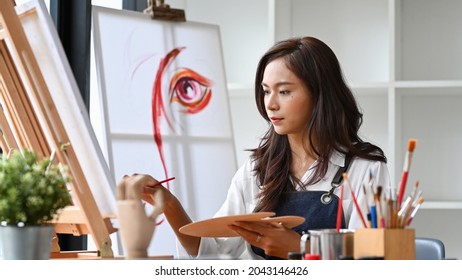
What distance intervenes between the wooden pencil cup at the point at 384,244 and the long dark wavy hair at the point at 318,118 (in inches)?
41.8

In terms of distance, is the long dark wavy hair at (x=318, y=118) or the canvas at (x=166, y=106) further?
the canvas at (x=166, y=106)

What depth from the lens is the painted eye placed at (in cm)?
340

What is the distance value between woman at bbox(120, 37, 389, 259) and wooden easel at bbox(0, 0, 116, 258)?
485mm

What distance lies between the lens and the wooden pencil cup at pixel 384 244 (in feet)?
4.77

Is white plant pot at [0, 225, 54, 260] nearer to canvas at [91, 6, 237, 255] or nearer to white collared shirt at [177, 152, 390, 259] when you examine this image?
white collared shirt at [177, 152, 390, 259]

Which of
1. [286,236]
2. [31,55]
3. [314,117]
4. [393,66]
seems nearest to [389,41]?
[393,66]

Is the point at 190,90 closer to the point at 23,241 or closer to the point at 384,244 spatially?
the point at 23,241

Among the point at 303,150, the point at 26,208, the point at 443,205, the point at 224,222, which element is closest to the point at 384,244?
the point at 224,222

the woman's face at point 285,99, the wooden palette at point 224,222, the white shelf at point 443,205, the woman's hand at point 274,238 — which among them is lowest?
the white shelf at point 443,205

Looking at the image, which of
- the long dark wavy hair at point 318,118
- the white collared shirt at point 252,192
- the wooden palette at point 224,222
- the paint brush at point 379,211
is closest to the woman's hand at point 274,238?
the wooden palette at point 224,222

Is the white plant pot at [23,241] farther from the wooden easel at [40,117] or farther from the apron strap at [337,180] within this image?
the apron strap at [337,180]

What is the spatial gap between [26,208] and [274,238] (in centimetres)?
76
